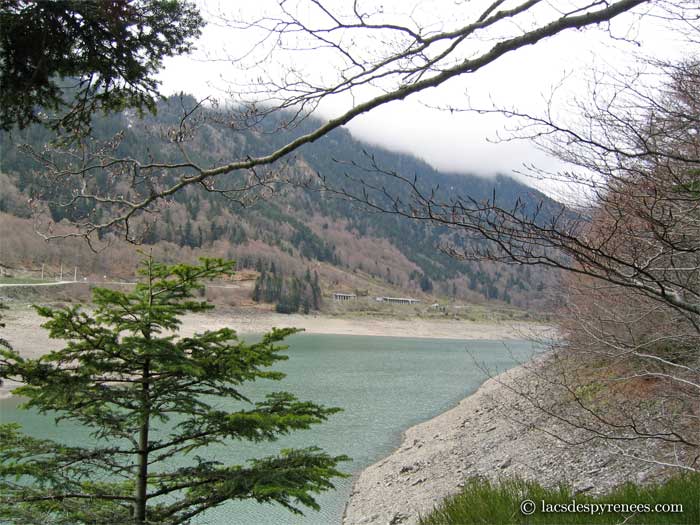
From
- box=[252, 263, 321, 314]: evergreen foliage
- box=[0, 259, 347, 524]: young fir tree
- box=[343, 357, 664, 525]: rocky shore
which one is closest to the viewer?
box=[0, 259, 347, 524]: young fir tree

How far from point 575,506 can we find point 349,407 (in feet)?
49.5

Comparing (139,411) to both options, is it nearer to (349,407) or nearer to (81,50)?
(81,50)

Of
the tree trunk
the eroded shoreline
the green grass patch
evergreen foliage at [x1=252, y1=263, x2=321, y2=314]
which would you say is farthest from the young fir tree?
evergreen foliage at [x1=252, y1=263, x2=321, y2=314]

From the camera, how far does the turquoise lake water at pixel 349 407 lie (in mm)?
9336

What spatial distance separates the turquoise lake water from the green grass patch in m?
3.64

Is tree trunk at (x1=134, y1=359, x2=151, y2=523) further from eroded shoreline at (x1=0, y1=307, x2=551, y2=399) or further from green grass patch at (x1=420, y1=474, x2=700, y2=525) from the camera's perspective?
eroded shoreline at (x1=0, y1=307, x2=551, y2=399)

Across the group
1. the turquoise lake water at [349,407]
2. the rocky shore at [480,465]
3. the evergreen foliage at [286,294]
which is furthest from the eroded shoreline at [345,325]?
the rocky shore at [480,465]

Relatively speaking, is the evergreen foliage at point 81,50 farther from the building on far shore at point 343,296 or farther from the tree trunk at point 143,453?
the building on far shore at point 343,296

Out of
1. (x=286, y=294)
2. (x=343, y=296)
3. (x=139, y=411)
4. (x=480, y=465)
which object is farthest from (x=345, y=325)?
(x=139, y=411)

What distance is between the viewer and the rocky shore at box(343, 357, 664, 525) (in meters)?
7.52

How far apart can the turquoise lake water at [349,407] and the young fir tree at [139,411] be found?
14.5 feet

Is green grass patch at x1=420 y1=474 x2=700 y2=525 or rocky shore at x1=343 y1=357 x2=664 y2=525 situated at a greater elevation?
green grass patch at x1=420 y1=474 x2=700 y2=525

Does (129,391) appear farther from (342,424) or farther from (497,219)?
(342,424)

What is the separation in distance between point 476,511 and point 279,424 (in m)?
1.85
